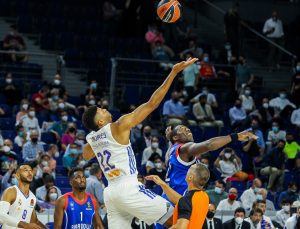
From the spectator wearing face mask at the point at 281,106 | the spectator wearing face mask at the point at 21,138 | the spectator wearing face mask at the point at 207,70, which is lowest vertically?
the spectator wearing face mask at the point at 21,138

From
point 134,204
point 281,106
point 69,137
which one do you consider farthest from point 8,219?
point 281,106

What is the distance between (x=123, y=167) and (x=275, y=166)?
12011 millimetres

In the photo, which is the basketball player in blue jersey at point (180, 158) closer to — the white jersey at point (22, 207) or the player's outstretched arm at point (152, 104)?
the player's outstretched arm at point (152, 104)

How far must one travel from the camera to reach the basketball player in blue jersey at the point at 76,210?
1224cm

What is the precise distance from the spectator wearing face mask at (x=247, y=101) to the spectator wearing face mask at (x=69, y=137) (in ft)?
18.6

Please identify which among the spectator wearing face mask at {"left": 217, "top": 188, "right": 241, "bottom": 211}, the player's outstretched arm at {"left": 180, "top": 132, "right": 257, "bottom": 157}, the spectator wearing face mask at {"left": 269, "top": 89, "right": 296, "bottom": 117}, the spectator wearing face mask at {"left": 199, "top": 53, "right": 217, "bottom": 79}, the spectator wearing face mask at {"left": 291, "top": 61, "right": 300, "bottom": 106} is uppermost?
the spectator wearing face mask at {"left": 199, "top": 53, "right": 217, "bottom": 79}

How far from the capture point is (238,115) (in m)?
24.0

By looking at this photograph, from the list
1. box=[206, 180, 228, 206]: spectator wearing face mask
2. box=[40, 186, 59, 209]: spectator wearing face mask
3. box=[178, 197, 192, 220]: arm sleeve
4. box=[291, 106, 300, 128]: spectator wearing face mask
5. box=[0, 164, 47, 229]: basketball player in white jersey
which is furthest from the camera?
box=[291, 106, 300, 128]: spectator wearing face mask

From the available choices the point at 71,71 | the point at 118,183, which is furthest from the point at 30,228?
the point at 71,71

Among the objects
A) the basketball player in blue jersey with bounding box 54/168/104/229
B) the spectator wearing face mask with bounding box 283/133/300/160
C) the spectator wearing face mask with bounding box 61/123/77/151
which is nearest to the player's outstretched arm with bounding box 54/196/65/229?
the basketball player in blue jersey with bounding box 54/168/104/229

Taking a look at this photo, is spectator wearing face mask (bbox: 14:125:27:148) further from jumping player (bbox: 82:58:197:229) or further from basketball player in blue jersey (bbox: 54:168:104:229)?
jumping player (bbox: 82:58:197:229)

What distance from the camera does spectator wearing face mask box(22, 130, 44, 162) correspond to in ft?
65.2

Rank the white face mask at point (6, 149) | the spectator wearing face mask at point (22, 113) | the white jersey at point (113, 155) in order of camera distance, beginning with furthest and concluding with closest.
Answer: the spectator wearing face mask at point (22, 113)
the white face mask at point (6, 149)
the white jersey at point (113, 155)

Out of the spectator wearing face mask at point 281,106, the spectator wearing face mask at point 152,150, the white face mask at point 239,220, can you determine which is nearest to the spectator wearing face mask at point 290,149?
the spectator wearing face mask at point 281,106
